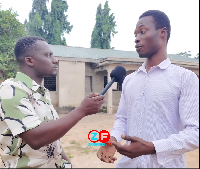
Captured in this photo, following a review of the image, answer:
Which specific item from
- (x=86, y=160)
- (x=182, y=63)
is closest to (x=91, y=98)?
(x=86, y=160)

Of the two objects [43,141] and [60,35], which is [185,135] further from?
[60,35]

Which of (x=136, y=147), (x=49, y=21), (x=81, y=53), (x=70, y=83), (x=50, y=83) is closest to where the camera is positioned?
(x=136, y=147)

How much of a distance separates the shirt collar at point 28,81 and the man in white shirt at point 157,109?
0.62m

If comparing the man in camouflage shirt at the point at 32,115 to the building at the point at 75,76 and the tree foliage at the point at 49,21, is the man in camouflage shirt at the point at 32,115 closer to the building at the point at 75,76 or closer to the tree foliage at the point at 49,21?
the building at the point at 75,76

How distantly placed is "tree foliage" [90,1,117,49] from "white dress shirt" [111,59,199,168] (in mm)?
22153

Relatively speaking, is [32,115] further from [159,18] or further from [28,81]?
[159,18]

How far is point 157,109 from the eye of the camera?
1.38 meters

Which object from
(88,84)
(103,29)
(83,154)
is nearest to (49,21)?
(103,29)

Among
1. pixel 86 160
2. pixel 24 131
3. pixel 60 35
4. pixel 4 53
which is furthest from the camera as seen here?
pixel 60 35

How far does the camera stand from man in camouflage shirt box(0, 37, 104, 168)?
3.96 ft

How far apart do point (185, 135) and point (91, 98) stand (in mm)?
576

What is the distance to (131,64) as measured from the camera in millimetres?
11250

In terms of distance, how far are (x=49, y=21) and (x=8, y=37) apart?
15.2 metres

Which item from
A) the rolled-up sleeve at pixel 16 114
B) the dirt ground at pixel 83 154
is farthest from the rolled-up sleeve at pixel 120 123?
the dirt ground at pixel 83 154
